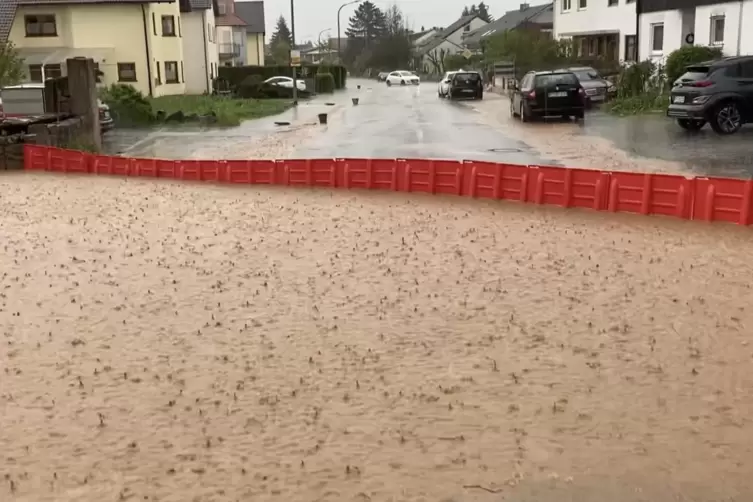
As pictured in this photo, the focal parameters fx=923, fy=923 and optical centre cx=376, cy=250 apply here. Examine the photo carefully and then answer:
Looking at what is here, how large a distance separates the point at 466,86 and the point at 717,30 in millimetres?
15759

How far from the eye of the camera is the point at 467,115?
33.0 meters

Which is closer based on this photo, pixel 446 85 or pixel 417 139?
pixel 417 139

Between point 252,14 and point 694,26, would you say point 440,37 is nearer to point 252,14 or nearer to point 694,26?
point 252,14

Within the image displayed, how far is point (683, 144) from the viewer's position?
65.2ft

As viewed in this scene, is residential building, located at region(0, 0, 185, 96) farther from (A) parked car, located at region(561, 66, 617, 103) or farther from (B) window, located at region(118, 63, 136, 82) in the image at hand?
(A) parked car, located at region(561, 66, 617, 103)

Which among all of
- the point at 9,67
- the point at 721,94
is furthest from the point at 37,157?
the point at 9,67

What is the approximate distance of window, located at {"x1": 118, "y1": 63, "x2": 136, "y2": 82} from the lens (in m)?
47.0

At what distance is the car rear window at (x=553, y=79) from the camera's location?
2845 centimetres

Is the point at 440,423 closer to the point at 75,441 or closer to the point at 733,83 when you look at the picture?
the point at 75,441

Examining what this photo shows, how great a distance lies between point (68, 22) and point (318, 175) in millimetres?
35156

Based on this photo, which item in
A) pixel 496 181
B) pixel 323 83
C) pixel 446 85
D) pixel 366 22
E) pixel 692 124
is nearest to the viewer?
pixel 496 181

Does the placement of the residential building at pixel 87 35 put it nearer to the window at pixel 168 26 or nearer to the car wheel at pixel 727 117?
the window at pixel 168 26

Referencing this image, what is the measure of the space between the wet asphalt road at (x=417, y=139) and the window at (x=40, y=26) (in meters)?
18.7

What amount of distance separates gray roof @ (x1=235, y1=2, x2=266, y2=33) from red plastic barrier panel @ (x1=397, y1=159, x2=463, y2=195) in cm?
7483
